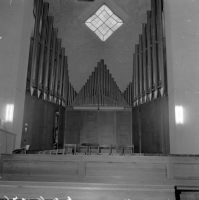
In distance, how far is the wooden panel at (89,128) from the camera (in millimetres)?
9242

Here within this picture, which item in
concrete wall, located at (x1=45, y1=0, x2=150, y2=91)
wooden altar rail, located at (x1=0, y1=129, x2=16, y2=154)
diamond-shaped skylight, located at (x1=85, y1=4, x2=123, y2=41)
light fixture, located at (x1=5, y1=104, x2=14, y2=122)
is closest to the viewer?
wooden altar rail, located at (x1=0, y1=129, x2=16, y2=154)

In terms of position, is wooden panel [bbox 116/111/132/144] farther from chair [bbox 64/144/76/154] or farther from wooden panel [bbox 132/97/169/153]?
chair [bbox 64/144/76/154]

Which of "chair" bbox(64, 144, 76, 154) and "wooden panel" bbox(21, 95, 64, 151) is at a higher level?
"wooden panel" bbox(21, 95, 64, 151)

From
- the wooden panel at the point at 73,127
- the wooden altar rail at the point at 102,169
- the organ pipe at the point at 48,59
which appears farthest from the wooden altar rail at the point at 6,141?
the wooden panel at the point at 73,127

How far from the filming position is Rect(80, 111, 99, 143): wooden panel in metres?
9.24

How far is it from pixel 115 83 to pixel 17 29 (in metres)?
3.76

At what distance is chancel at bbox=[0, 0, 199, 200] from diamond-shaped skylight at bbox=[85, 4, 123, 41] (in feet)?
0.13

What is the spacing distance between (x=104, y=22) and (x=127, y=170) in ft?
24.9

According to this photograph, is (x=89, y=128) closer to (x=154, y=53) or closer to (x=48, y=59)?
(x=48, y=59)

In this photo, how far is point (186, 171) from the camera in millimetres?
4297

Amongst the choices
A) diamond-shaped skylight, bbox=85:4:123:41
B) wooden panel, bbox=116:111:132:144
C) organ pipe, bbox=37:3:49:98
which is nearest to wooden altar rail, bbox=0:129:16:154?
organ pipe, bbox=37:3:49:98

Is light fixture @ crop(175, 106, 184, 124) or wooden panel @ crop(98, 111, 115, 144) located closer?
light fixture @ crop(175, 106, 184, 124)

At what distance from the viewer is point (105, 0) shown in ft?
34.9

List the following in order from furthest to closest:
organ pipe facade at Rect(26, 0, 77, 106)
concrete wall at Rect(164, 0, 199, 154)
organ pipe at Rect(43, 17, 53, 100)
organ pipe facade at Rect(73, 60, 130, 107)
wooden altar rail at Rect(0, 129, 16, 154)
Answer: organ pipe facade at Rect(73, 60, 130, 107)
organ pipe at Rect(43, 17, 53, 100)
organ pipe facade at Rect(26, 0, 77, 106)
concrete wall at Rect(164, 0, 199, 154)
wooden altar rail at Rect(0, 129, 16, 154)
